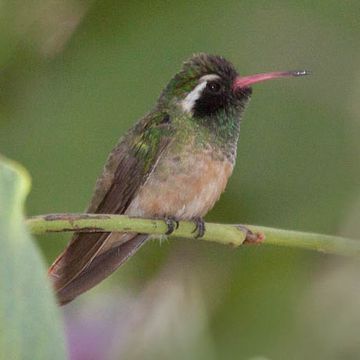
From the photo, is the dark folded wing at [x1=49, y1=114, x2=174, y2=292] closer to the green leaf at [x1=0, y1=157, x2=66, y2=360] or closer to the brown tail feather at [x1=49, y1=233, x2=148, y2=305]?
the brown tail feather at [x1=49, y1=233, x2=148, y2=305]

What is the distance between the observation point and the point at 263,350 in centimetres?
78

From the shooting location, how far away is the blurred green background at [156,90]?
39.3 inches

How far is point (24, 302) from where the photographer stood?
1.28 feet

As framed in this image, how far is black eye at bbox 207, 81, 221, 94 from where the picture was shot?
1.90 metres

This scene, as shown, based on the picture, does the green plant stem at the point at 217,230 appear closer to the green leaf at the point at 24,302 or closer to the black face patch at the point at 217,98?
the green leaf at the point at 24,302

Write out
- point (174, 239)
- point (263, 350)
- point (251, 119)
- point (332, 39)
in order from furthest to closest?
1. point (174, 239)
2. point (251, 119)
3. point (332, 39)
4. point (263, 350)

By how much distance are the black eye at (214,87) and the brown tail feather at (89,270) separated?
15.7 inches

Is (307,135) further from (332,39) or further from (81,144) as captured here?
(81,144)

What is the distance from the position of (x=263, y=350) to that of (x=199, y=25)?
0.46 m

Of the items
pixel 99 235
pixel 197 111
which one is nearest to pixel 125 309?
pixel 99 235

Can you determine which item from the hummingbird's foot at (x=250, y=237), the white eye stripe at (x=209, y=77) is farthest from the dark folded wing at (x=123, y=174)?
the hummingbird's foot at (x=250, y=237)

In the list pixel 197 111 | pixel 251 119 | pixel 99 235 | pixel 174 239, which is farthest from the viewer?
pixel 197 111

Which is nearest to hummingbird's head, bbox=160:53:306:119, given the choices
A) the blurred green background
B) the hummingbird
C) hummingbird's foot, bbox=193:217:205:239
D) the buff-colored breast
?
the hummingbird

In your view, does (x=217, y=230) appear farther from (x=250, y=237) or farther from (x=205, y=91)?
(x=205, y=91)
